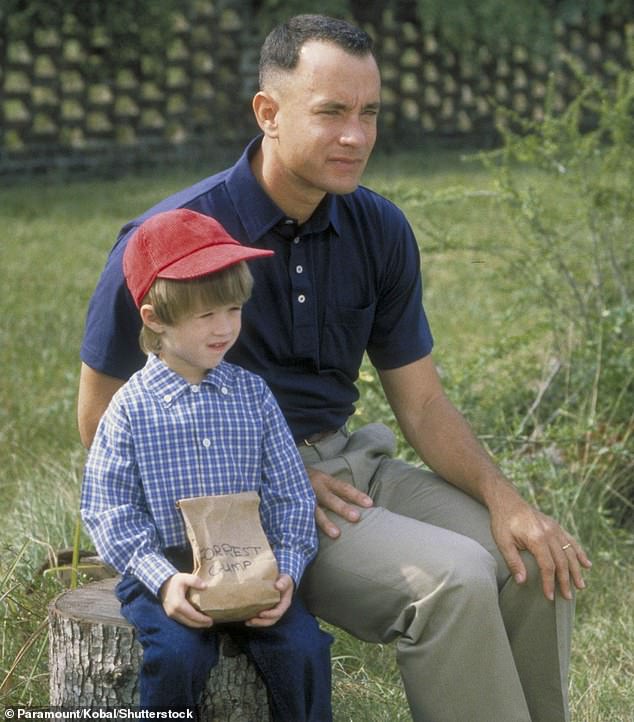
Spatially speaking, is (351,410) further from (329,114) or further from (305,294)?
(329,114)

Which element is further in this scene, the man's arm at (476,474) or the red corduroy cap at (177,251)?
the man's arm at (476,474)

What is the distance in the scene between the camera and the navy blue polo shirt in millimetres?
2912

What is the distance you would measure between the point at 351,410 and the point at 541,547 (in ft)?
1.97

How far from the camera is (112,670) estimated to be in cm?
257

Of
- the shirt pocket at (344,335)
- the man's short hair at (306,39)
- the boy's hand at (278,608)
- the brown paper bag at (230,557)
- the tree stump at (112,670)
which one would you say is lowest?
the tree stump at (112,670)

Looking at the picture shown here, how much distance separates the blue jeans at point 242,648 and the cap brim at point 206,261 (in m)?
0.57

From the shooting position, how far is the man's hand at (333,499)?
2.80 m

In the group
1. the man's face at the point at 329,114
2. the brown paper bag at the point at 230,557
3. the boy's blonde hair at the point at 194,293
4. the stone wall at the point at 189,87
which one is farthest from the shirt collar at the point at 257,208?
the stone wall at the point at 189,87

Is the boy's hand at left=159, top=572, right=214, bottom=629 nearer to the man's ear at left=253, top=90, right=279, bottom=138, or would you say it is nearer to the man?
the man

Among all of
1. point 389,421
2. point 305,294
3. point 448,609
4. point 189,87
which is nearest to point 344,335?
point 305,294

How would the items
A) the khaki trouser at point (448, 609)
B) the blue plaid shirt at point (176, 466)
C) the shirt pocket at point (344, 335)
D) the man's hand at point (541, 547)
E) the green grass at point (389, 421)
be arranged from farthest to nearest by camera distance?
the green grass at point (389, 421) < the shirt pocket at point (344, 335) < the man's hand at point (541, 547) < the khaki trouser at point (448, 609) < the blue plaid shirt at point (176, 466)

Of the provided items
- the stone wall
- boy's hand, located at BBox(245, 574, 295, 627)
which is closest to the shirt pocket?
boy's hand, located at BBox(245, 574, 295, 627)

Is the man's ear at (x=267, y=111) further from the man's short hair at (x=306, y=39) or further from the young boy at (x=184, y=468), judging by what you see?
the young boy at (x=184, y=468)

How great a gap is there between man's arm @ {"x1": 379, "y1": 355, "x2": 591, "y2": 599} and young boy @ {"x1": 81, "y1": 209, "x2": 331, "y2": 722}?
1.52 ft
